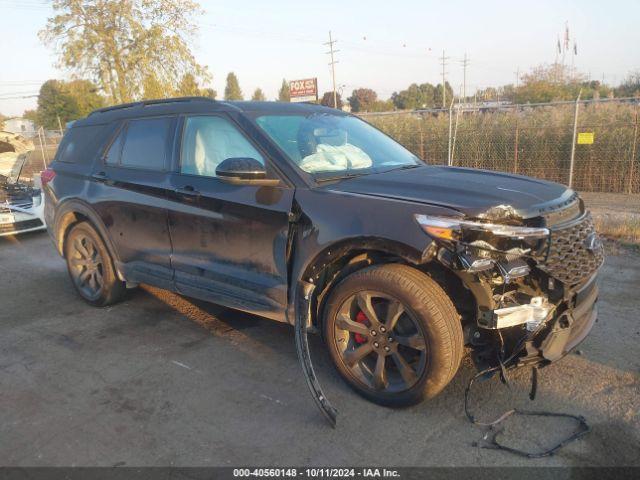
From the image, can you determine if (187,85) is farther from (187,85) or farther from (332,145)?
(332,145)

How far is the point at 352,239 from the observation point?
3.19m

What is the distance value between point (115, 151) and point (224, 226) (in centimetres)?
172

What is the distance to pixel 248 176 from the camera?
137 inches

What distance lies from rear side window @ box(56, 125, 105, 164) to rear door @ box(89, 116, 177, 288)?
0.22 metres

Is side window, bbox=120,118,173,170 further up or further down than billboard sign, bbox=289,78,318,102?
further down

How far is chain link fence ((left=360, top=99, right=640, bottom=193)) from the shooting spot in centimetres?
1234

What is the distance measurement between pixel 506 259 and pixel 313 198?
1.23m

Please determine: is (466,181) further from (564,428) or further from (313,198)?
(564,428)

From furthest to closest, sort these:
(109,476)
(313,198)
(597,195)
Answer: (597,195) → (313,198) → (109,476)

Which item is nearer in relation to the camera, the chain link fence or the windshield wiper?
the windshield wiper

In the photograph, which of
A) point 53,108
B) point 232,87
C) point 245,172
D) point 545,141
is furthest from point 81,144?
point 232,87

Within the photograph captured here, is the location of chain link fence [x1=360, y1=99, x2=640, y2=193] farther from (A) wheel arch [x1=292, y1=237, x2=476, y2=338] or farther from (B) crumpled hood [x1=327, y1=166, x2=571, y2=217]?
(A) wheel arch [x1=292, y1=237, x2=476, y2=338]

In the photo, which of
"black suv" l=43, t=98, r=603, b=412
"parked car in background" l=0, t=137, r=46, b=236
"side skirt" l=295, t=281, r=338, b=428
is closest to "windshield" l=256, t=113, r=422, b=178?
"black suv" l=43, t=98, r=603, b=412

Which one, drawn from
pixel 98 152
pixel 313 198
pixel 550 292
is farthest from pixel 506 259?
pixel 98 152
